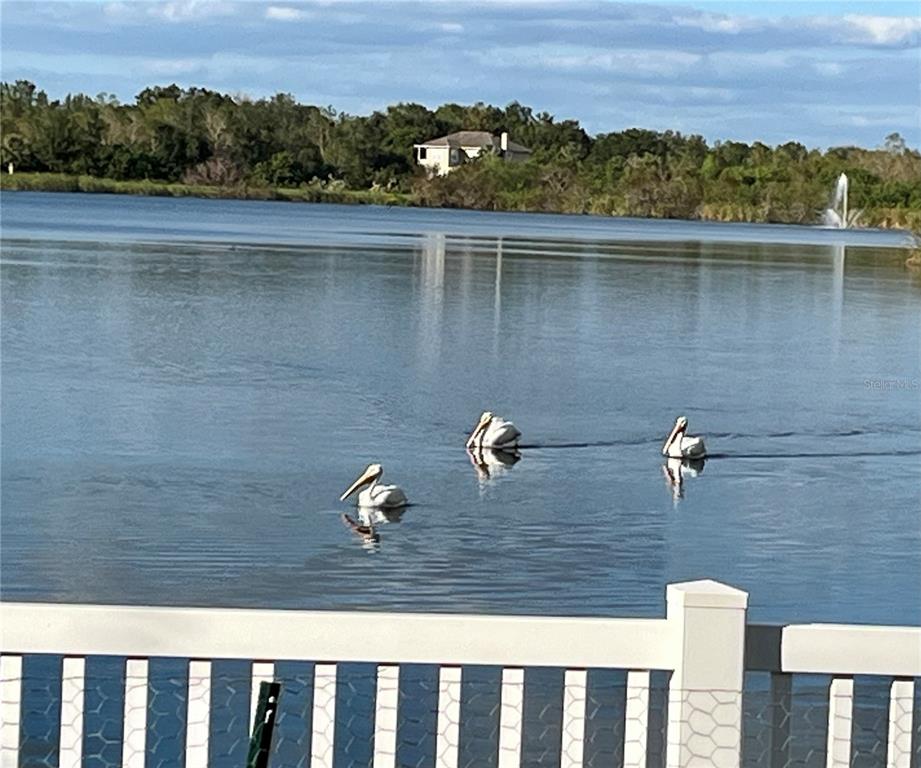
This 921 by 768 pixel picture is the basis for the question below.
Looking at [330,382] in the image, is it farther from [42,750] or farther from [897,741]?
[897,741]

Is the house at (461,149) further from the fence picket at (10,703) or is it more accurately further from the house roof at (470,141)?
the fence picket at (10,703)

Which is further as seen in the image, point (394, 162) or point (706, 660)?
point (394, 162)

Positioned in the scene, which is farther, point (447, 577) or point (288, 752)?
point (447, 577)

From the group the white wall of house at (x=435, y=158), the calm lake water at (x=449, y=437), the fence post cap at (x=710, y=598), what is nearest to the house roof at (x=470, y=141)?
the white wall of house at (x=435, y=158)

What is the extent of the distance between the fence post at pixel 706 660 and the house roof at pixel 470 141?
116784 millimetres

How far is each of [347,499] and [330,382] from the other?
787 cm

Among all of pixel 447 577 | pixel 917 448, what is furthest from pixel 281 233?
pixel 447 577

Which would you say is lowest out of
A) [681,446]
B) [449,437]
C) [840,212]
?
[449,437]

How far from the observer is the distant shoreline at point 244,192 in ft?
344

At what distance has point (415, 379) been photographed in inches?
864

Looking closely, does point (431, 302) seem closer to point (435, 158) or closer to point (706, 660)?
point (706, 660)

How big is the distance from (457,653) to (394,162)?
115653 mm

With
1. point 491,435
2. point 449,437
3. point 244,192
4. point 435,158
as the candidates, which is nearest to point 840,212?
point 435,158

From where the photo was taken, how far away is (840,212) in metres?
97.0
